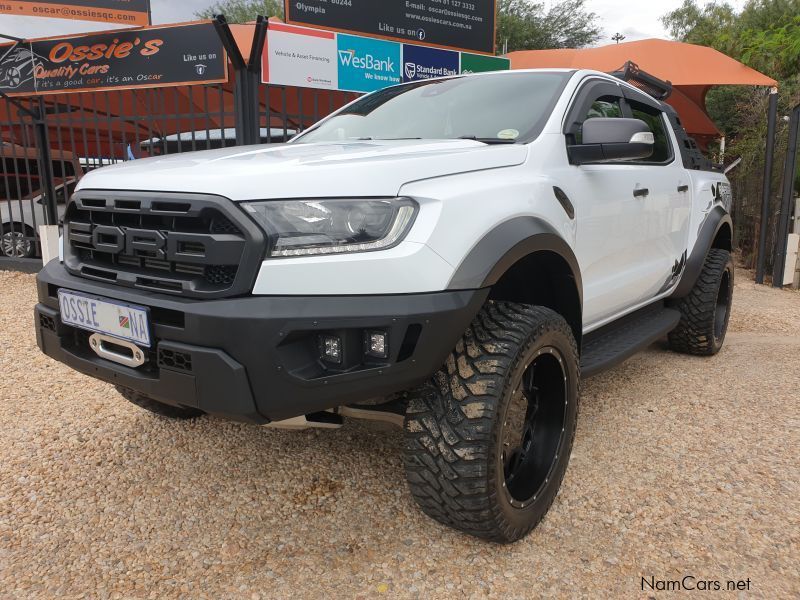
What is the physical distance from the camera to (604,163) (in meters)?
2.81

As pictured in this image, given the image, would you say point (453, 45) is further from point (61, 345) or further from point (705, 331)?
point (61, 345)

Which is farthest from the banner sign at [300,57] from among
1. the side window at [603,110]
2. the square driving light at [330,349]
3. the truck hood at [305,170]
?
the square driving light at [330,349]

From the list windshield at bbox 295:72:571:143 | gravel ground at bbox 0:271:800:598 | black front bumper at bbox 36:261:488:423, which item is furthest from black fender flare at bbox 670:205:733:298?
black front bumper at bbox 36:261:488:423

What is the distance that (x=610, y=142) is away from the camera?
248cm

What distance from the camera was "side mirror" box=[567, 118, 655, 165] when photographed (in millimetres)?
2434

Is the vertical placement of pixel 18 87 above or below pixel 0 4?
below

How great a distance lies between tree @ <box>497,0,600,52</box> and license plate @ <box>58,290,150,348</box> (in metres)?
23.1

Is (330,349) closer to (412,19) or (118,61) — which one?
(118,61)

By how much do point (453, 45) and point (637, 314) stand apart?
5.82 metres

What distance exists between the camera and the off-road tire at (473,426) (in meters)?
1.87

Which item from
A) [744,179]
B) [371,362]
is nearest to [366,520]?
[371,362]

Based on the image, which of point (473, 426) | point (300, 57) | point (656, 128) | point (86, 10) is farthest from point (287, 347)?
point (86, 10)

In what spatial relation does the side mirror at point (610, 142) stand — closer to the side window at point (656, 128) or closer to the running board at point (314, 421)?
the side window at point (656, 128)

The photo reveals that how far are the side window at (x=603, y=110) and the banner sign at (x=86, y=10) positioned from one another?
5544 mm
